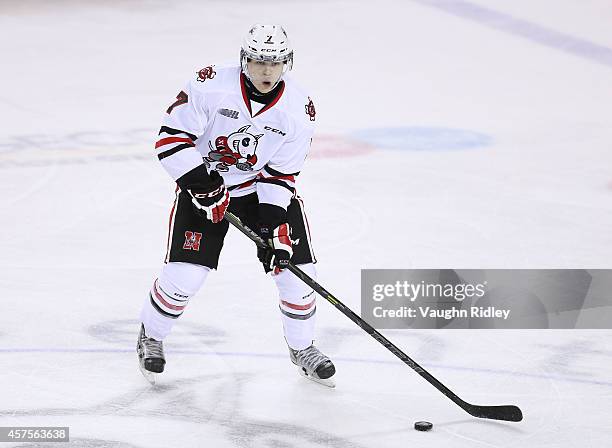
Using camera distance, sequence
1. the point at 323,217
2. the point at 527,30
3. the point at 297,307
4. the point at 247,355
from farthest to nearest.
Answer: the point at 527,30
the point at 323,217
the point at 247,355
the point at 297,307

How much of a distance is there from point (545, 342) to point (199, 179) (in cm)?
142

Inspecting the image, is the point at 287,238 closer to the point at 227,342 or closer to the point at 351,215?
the point at 227,342

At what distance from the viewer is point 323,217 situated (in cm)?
588

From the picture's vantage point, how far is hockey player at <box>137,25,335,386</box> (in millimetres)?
3902

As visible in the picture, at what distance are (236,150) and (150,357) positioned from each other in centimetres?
70

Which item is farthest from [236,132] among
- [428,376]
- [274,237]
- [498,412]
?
[498,412]

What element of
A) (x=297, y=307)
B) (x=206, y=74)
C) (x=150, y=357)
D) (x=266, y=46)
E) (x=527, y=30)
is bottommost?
(x=527, y=30)

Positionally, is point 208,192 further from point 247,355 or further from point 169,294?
point 247,355

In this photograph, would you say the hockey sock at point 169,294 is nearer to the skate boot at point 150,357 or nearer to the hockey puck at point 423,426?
the skate boot at point 150,357

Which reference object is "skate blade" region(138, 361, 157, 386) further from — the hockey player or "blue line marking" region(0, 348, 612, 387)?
"blue line marking" region(0, 348, 612, 387)

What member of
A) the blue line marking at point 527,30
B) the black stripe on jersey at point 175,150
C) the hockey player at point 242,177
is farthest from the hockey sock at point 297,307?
the blue line marking at point 527,30

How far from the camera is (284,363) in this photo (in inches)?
172

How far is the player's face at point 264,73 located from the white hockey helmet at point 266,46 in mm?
18

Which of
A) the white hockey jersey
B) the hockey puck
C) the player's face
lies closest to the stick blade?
the hockey puck
